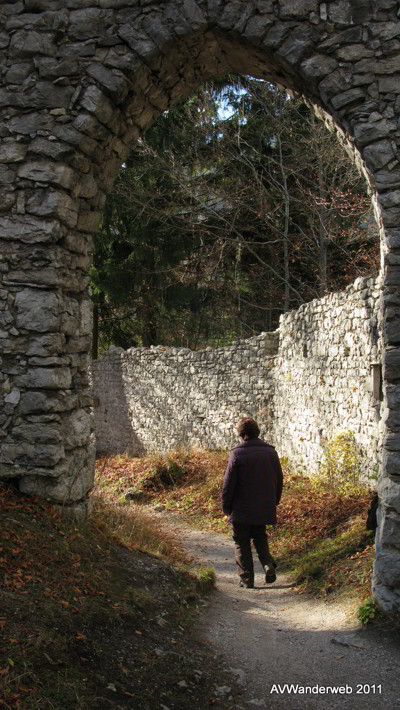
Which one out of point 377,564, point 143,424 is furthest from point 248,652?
point 143,424

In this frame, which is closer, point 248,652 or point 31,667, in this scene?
point 31,667

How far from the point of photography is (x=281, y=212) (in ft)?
55.4

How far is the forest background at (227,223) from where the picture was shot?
1603 cm

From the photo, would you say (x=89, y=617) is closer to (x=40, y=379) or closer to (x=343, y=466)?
(x=40, y=379)

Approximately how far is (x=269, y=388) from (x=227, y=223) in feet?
18.3

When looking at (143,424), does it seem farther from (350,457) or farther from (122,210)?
(350,457)

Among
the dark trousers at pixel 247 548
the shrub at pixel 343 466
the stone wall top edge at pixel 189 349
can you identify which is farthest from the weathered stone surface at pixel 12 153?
the stone wall top edge at pixel 189 349

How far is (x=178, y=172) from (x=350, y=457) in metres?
9.98

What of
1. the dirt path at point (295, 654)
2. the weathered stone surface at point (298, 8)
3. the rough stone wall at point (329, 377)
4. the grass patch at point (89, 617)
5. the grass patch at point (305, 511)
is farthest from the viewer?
the rough stone wall at point (329, 377)

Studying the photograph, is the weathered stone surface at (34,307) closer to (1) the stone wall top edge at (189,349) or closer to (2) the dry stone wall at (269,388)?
(2) the dry stone wall at (269,388)

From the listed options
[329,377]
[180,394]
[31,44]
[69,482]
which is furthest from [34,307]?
[180,394]

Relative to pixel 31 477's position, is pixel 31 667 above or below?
below

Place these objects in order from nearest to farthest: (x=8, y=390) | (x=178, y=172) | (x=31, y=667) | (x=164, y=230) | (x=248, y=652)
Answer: (x=31, y=667), (x=248, y=652), (x=8, y=390), (x=178, y=172), (x=164, y=230)

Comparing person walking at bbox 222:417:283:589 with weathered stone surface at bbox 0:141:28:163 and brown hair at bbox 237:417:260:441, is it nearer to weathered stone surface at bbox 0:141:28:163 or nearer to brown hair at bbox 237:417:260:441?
brown hair at bbox 237:417:260:441
